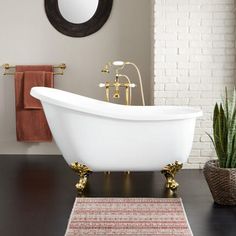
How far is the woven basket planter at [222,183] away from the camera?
302 centimetres

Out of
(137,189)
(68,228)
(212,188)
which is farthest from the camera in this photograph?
(137,189)

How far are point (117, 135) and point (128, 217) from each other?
69cm

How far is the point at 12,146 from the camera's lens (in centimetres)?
482

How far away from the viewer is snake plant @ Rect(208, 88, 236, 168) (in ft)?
10.0

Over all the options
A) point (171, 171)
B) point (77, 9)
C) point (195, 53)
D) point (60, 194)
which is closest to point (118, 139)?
point (171, 171)

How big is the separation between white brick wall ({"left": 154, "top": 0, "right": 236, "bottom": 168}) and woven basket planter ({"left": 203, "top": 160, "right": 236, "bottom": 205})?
0.94 m

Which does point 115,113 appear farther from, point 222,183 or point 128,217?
point 222,183

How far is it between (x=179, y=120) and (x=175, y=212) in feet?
2.37

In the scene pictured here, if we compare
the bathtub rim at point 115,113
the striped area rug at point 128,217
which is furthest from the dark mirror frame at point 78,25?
the striped area rug at point 128,217

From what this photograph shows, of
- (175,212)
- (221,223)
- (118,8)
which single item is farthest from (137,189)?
(118,8)

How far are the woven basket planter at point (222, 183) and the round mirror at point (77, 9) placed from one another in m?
2.24

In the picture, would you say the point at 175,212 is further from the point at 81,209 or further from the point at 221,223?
A: the point at 81,209

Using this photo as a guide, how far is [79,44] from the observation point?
4.66m

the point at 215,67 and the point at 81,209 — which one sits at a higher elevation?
the point at 215,67
